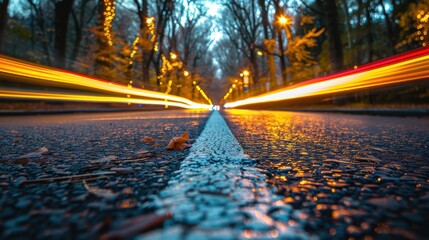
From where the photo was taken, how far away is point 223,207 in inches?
33.3

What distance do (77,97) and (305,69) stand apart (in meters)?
16.1

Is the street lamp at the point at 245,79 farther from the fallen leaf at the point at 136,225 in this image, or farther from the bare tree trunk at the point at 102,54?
the fallen leaf at the point at 136,225

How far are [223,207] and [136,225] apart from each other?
10.3 inches

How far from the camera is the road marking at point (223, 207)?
2.24ft

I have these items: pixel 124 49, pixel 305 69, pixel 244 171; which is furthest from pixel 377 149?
pixel 305 69

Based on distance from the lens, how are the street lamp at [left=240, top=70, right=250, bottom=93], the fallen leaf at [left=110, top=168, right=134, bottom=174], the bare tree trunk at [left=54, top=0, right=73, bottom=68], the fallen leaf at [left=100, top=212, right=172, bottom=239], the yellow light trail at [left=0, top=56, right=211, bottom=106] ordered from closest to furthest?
the fallen leaf at [left=100, top=212, right=172, bottom=239] < the fallen leaf at [left=110, top=168, right=134, bottom=174] < the yellow light trail at [left=0, top=56, right=211, bottom=106] < the bare tree trunk at [left=54, top=0, right=73, bottom=68] < the street lamp at [left=240, top=70, right=250, bottom=93]

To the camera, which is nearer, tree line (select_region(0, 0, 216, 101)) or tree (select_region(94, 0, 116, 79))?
tree line (select_region(0, 0, 216, 101))

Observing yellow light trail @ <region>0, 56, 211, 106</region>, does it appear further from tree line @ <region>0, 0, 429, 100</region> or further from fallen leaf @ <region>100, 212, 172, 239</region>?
fallen leaf @ <region>100, 212, 172, 239</region>

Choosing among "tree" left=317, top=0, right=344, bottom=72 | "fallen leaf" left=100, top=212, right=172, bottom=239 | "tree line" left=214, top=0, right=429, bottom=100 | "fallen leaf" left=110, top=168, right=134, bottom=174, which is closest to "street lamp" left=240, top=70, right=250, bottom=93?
"tree line" left=214, top=0, right=429, bottom=100

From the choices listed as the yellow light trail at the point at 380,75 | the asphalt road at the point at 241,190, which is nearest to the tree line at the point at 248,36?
the yellow light trail at the point at 380,75

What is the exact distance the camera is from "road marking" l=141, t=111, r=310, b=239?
682 mm

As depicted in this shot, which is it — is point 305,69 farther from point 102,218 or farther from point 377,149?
point 102,218

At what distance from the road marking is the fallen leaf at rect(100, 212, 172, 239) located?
0.03 meters

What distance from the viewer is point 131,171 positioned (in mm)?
1381
